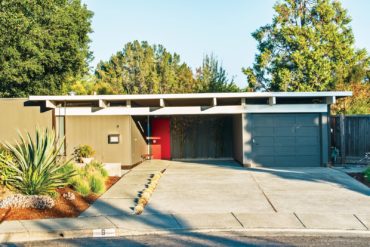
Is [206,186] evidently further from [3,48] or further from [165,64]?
[165,64]

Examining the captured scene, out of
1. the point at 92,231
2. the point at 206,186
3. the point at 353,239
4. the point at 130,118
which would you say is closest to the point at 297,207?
the point at 353,239

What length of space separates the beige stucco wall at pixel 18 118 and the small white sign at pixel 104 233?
1111 centimetres

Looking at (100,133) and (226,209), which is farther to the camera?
(100,133)

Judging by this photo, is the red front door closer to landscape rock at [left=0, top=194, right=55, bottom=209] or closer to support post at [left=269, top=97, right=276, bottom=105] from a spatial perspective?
support post at [left=269, top=97, right=276, bottom=105]

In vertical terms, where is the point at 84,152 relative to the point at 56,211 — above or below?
above

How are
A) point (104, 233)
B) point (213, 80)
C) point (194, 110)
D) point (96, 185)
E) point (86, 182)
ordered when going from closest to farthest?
1. point (104, 233)
2. point (86, 182)
3. point (96, 185)
4. point (194, 110)
5. point (213, 80)

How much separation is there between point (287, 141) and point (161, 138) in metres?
7.43

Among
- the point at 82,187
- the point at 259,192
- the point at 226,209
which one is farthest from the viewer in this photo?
the point at 259,192

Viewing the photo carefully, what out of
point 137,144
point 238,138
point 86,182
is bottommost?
point 86,182

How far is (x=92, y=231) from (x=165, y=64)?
122 ft

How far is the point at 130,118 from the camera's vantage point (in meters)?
19.3

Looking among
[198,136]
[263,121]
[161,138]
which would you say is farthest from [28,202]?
[198,136]

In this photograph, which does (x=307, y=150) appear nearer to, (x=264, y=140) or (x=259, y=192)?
(x=264, y=140)

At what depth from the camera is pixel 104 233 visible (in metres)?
8.83
